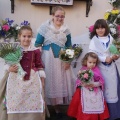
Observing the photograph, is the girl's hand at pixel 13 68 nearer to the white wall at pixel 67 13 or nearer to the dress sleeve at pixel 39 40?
the dress sleeve at pixel 39 40

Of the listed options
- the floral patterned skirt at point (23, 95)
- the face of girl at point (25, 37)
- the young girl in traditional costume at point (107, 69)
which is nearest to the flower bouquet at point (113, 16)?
the young girl in traditional costume at point (107, 69)

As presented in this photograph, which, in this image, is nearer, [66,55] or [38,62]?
[38,62]

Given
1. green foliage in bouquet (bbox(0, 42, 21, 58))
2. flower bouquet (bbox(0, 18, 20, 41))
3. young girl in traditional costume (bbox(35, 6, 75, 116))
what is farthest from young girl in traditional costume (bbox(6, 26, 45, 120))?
flower bouquet (bbox(0, 18, 20, 41))

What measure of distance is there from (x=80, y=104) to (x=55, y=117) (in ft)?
1.91

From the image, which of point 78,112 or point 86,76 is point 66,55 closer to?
point 86,76

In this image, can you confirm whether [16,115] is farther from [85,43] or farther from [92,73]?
[85,43]

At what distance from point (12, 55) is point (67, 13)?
80.7 inches

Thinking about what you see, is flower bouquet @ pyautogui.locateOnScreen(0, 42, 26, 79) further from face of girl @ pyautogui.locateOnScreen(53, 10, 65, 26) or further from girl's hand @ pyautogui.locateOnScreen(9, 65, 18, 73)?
face of girl @ pyautogui.locateOnScreen(53, 10, 65, 26)

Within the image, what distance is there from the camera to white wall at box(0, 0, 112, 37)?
533cm

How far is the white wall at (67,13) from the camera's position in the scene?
5.33 m

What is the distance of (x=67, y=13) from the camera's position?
534cm

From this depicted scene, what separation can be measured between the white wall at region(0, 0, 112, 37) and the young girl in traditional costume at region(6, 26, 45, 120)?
1629 millimetres

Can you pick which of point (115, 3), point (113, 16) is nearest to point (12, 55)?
point (113, 16)

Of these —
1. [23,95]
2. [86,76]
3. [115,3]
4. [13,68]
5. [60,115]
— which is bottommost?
[60,115]
